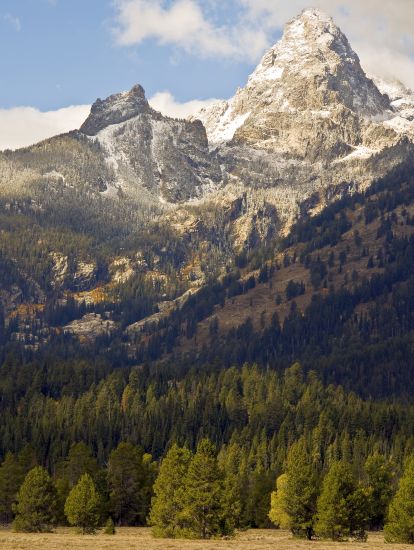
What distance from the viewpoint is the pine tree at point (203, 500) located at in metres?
112

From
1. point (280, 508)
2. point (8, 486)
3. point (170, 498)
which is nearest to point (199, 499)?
point (170, 498)

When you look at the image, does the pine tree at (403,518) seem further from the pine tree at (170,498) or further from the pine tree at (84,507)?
the pine tree at (84,507)

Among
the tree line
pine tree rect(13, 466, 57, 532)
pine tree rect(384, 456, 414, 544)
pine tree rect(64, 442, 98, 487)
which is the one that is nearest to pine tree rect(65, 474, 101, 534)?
the tree line

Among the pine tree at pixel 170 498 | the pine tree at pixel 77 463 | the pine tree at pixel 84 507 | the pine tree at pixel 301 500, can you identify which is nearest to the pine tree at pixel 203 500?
the pine tree at pixel 170 498

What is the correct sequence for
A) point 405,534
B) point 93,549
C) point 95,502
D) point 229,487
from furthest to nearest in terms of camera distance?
point 95,502
point 229,487
point 405,534
point 93,549

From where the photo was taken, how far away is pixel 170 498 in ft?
393

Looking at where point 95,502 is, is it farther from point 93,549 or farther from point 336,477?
point 93,549

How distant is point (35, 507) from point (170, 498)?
23.3 meters

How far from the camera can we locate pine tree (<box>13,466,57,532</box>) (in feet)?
436

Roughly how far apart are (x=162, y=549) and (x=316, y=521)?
3880cm

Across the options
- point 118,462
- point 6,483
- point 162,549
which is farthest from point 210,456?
point 6,483

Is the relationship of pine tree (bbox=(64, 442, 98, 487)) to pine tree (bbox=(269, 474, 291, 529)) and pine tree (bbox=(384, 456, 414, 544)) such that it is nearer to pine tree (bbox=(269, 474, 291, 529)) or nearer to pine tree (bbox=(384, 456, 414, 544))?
pine tree (bbox=(269, 474, 291, 529))

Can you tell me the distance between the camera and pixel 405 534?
110125mm

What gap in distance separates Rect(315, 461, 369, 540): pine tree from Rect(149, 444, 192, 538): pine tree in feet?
54.1
